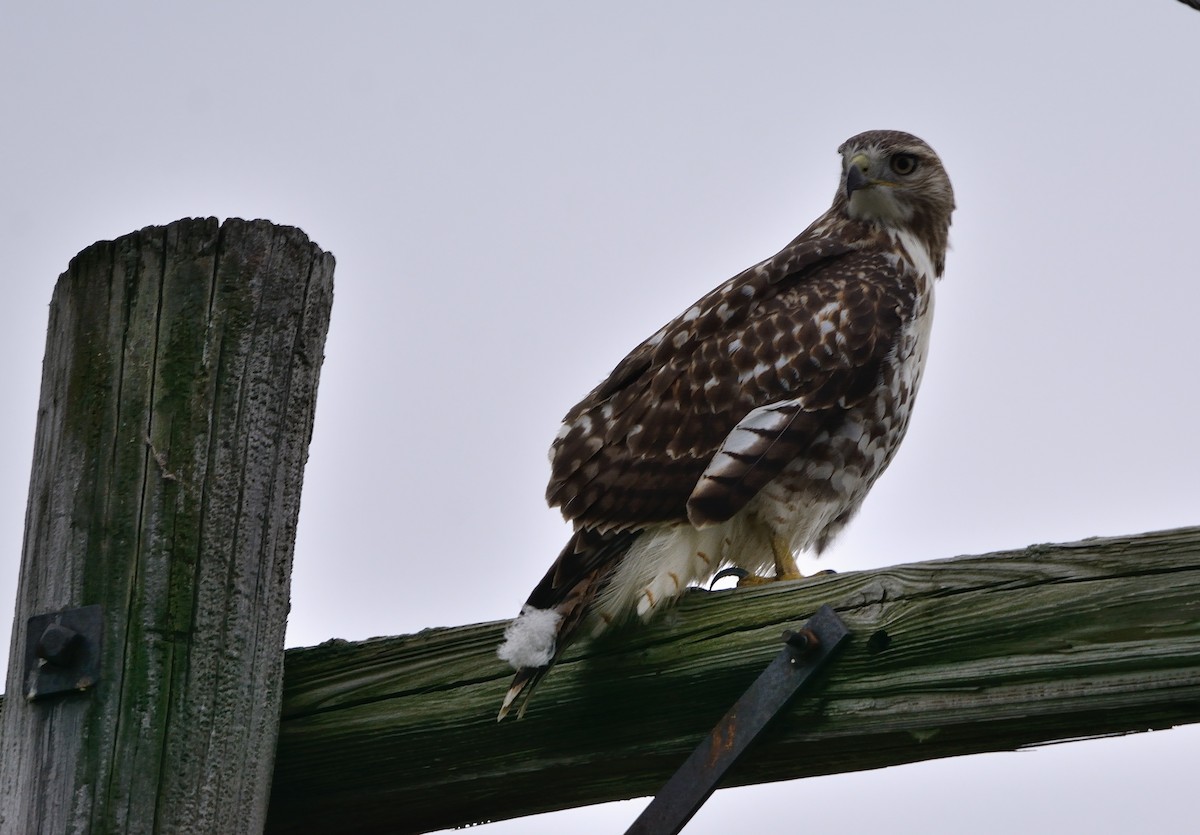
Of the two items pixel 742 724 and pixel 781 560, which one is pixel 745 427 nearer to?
pixel 781 560

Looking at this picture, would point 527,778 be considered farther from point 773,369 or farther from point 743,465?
point 773,369

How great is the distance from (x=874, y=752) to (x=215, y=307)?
1.24m

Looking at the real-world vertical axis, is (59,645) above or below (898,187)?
below

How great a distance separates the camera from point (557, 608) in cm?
268

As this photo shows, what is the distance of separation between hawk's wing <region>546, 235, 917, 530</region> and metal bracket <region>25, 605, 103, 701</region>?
1.23 m

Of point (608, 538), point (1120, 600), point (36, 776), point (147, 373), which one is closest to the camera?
point (1120, 600)

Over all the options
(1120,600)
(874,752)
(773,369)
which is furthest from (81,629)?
(773,369)

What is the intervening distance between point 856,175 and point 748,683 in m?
2.59

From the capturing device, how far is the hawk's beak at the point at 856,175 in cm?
455

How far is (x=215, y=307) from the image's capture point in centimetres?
239

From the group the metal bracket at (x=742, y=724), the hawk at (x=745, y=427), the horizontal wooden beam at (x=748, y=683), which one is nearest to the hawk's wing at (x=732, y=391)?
the hawk at (x=745, y=427)

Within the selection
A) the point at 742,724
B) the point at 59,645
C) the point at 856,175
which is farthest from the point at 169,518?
the point at 856,175

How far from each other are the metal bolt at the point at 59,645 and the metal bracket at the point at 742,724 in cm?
88

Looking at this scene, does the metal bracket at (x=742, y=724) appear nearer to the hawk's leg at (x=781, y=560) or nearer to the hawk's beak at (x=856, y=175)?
the hawk's leg at (x=781, y=560)
